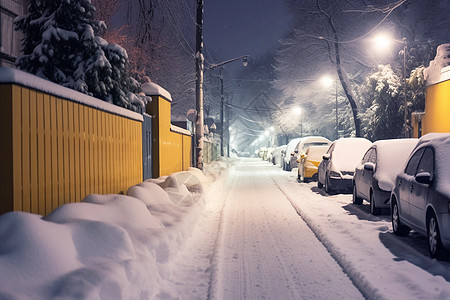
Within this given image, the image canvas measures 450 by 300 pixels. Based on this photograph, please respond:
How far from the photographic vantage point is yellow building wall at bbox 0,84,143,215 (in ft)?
17.5

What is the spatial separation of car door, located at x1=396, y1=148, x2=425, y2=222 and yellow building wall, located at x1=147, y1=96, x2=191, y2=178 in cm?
758

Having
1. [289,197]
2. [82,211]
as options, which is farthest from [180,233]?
[289,197]

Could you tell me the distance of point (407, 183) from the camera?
7812mm

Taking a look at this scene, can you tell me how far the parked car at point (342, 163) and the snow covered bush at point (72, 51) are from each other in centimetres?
697

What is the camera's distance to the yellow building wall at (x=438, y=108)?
15984mm

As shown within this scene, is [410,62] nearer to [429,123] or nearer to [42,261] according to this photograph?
[429,123]

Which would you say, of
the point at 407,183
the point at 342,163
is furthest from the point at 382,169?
the point at 342,163

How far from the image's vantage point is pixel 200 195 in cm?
1268

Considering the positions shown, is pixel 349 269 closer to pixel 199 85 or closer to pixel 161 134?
pixel 161 134

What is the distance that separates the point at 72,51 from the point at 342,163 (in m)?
9.04

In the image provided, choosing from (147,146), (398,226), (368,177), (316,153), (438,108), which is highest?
(438,108)

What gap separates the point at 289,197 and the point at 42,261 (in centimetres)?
1142

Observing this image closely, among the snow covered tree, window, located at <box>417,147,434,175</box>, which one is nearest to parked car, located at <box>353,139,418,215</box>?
window, located at <box>417,147,434,175</box>

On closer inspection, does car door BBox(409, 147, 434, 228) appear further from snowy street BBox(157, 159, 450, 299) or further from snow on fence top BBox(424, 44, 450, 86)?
snow on fence top BBox(424, 44, 450, 86)
